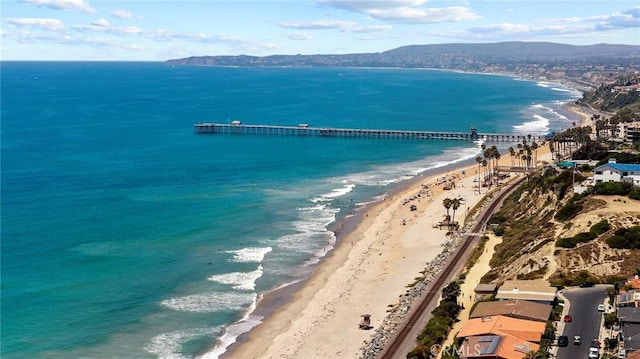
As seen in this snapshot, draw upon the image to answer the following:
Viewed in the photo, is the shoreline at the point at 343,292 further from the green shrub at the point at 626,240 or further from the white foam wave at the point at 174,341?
the green shrub at the point at 626,240

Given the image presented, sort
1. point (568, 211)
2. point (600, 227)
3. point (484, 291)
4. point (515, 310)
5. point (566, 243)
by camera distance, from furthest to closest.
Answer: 1. point (568, 211)
2. point (600, 227)
3. point (566, 243)
4. point (484, 291)
5. point (515, 310)

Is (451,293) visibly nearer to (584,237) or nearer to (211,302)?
(584,237)

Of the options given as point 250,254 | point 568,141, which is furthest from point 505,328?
point 568,141

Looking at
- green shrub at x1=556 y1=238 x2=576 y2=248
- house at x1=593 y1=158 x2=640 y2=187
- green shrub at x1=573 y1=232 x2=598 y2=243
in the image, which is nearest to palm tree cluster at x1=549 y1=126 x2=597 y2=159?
house at x1=593 y1=158 x2=640 y2=187

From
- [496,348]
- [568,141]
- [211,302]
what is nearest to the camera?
[496,348]

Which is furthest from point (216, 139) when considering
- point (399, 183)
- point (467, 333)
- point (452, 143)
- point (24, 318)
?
point (467, 333)

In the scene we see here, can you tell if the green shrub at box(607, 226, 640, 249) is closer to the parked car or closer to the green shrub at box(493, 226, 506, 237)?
the parked car

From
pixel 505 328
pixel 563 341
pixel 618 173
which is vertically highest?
pixel 618 173
